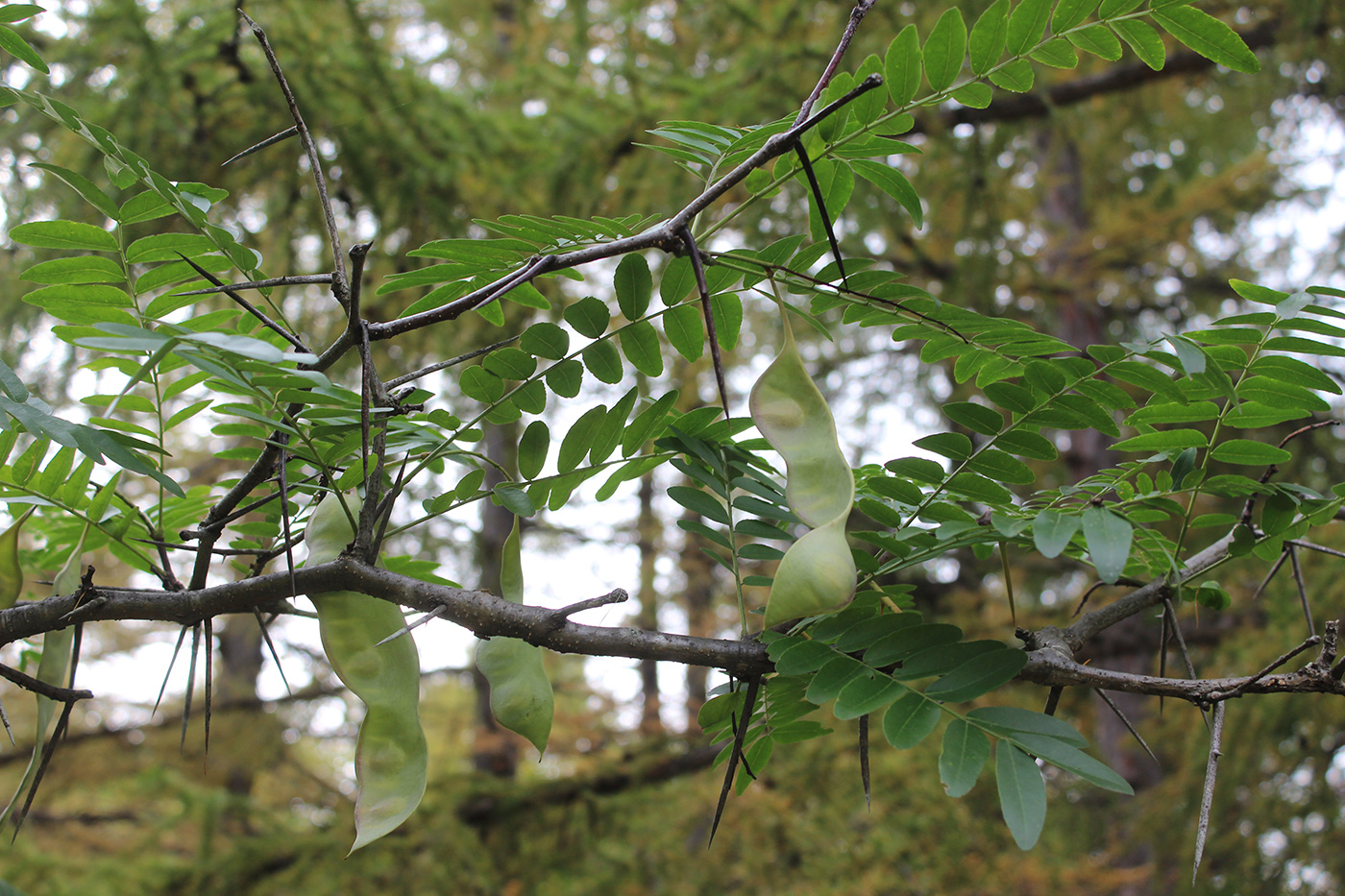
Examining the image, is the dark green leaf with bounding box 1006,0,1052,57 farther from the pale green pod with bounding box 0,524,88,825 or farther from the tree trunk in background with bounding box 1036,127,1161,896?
the tree trunk in background with bounding box 1036,127,1161,896

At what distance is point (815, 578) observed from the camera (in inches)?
22.5

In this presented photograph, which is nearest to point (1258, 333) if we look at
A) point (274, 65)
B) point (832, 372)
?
point (274, 65)

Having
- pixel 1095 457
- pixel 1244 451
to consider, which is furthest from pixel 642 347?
pixel 1095 457

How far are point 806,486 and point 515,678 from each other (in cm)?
33

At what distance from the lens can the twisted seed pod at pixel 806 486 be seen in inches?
22.5

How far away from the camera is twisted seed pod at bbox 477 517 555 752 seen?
76cm

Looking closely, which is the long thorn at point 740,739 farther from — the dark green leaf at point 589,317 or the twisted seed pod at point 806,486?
the dark green leaf at point 589,317

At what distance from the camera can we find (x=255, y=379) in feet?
2.17

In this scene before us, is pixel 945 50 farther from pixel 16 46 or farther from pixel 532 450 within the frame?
pixel 16 46

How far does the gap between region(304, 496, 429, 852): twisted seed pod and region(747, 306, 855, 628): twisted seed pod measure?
32 centimetres

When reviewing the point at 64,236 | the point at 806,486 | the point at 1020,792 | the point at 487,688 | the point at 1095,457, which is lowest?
the point at 1020,792

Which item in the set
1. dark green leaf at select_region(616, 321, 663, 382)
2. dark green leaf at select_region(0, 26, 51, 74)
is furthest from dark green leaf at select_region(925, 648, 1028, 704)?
dark green leaf at select_region(0, 26, 51, 74)

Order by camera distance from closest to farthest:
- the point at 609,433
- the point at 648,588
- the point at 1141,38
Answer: the point at 1141,38, the point at 609,433, the point at 648,588

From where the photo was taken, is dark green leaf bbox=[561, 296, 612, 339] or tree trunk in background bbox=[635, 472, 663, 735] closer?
dark green leaf bbox=[561, 296, 612, 339]
